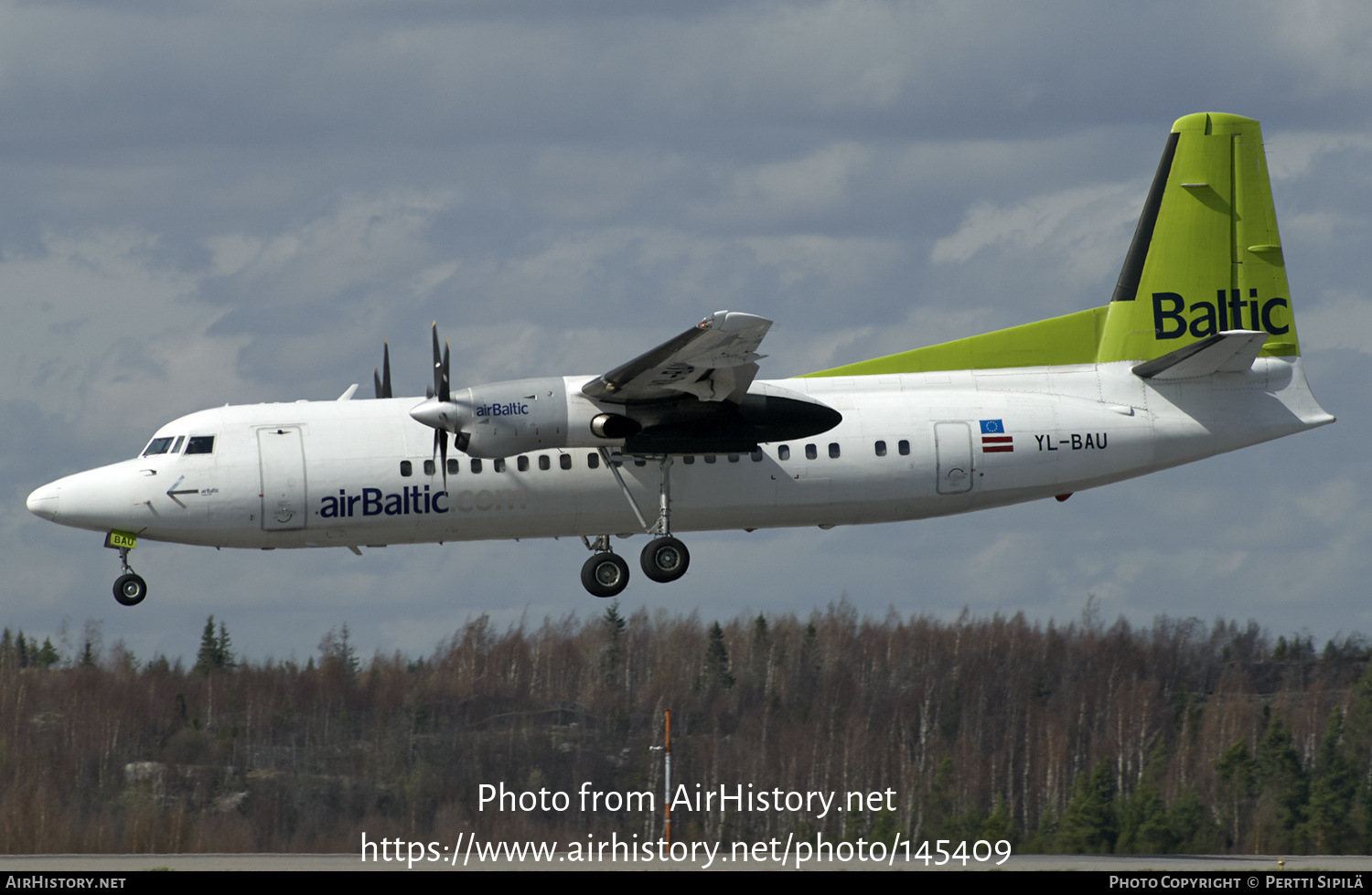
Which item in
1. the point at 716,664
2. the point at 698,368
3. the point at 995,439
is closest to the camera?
the point at 698,368

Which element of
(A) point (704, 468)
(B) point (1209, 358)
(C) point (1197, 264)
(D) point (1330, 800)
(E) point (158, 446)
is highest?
(C) point (1197, 264)

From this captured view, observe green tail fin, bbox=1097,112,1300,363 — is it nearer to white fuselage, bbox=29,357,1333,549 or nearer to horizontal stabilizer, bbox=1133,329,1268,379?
horizontal stabilizer, bbox=1133,329,1268,379

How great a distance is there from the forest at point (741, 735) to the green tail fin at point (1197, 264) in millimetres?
29038

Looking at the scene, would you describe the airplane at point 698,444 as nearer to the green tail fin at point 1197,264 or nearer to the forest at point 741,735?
the green tail fin at point 1197,264

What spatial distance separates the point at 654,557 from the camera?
86.6ft

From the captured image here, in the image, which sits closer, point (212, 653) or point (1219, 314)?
point (1219, 314)

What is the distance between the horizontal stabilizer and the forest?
2976 cm

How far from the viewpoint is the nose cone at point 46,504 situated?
26109 millimetres

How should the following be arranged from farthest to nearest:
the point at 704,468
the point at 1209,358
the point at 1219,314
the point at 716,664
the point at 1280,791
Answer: the point at 716,664
the point at 1280,791
the point at 1219,314
the point at 1209,358
the point at 704,468

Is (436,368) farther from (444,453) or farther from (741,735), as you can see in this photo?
(741,735)

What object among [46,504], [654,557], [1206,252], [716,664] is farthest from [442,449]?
[716,664]

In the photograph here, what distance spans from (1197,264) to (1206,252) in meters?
0.25

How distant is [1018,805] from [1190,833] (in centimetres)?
770

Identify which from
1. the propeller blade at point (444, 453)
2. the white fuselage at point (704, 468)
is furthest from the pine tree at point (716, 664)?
the propeller blade at point (444, 453)
